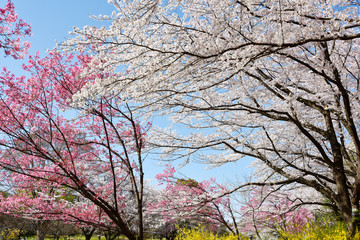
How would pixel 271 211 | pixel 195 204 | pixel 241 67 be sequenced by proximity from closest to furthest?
pixel 241 67
pixel 195 204
pixel 271 211

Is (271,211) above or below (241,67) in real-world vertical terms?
below

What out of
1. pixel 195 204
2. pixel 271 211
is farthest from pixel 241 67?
pixel 271 211

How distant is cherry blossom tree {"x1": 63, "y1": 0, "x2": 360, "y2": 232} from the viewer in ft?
8.70

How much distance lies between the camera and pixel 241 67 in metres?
2.66

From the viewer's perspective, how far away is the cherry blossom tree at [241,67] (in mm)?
2650

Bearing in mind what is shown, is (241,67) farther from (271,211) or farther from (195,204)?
(271,211)

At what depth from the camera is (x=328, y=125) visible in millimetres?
4395

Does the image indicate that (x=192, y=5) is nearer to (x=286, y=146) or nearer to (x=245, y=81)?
(x=245, y=81)

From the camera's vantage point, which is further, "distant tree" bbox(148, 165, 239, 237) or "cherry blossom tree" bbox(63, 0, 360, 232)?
"distant tree" bbox(148, 165, 239, 237)

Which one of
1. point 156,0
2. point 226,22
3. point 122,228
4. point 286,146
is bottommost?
point 122,228

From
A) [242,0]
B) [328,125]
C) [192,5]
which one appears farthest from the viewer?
[328,125]

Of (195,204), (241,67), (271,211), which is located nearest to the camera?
(241,67)

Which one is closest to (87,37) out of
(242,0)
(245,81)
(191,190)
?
(242,0)

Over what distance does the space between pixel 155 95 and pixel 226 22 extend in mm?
1932
